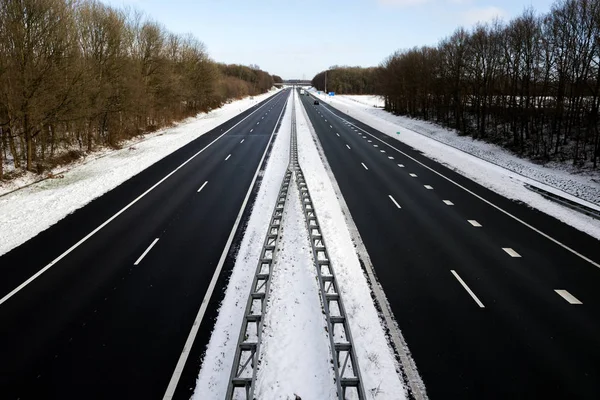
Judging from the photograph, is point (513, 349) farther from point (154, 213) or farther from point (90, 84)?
point (90, 84)

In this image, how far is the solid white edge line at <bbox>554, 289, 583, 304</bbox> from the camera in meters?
8.30

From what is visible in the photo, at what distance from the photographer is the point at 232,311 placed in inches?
309

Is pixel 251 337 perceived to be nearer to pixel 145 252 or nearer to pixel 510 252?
pixel 145 252

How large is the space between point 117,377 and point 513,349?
23.9 feet

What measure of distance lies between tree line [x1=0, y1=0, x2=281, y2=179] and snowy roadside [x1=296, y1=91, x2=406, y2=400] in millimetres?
15771

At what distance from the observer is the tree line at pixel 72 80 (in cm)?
1780

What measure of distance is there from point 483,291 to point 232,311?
6.10m

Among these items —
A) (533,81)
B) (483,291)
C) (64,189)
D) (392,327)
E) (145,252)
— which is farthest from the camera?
(533,81)

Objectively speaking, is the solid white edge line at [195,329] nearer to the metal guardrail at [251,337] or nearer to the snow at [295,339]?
the metal guardrail at [251,337]

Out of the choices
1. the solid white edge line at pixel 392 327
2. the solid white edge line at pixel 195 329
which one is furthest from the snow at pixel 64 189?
the solid white edge line at pixel 392 327

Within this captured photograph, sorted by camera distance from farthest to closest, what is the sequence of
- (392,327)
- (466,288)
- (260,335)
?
(466,288) < (392,327) < (260,335)

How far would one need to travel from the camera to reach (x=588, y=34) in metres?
21.2

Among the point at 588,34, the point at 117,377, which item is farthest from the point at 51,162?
the point at 588,34

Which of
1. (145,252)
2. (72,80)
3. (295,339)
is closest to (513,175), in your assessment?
(295,339)
